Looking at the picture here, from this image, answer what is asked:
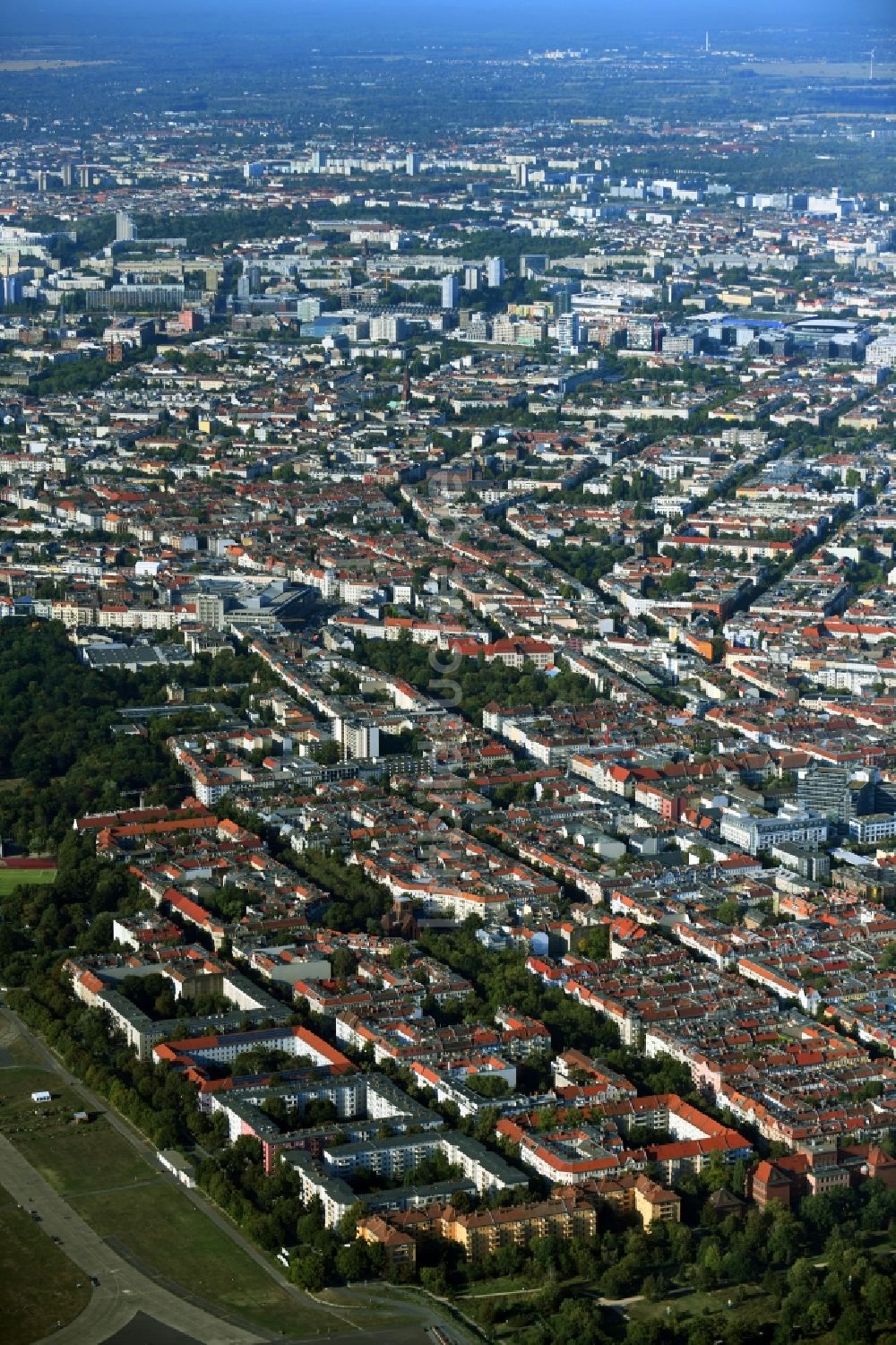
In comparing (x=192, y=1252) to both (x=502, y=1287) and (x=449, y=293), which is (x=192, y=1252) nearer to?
(x=502, y=1287)

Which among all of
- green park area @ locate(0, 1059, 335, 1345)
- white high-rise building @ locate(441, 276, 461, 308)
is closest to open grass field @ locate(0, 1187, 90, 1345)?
green park area @ locate(0, 1059, 335, 1345)

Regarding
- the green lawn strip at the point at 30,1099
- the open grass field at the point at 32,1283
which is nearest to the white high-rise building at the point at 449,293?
the green lawn strip at the point at 30,1099

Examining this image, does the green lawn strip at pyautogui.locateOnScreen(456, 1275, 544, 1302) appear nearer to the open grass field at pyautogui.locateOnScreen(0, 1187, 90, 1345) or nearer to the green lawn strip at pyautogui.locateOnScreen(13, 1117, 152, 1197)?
the open grass field at pyautogui.locateOnScreen(0, 1187, 90, 1345)

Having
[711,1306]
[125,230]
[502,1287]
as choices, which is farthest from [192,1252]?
[125,230]

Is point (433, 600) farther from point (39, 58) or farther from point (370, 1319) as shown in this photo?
point (39, 58)

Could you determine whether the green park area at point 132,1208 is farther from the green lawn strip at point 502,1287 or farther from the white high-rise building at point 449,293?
the white high-rise building at point 449,293
